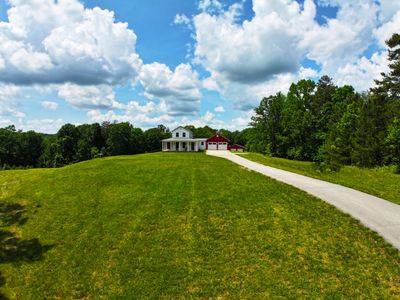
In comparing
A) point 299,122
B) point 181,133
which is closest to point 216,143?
point 181,133

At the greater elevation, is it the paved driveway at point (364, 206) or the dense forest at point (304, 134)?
the dense forest at point (304, 134)

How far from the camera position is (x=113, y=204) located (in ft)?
43.9

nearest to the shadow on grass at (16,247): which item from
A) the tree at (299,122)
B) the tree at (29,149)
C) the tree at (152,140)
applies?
the tree at (299,122)

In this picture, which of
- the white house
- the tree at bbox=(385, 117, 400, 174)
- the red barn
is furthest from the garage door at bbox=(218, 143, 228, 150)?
the tree at bbox=(385, 117, 400, 174)

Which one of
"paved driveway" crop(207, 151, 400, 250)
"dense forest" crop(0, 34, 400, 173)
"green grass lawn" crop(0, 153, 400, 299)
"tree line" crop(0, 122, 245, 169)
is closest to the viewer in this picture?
"green grass lawn" crop(0, 153, 400, 299)

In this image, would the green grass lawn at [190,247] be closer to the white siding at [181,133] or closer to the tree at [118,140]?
the white siding at [181,133]

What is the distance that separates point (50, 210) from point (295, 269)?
1107cm

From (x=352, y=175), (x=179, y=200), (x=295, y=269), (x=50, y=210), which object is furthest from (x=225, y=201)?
(x=352, y=175)

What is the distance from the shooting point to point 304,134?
2013 inches

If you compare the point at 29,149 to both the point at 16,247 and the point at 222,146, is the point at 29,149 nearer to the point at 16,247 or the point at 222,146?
the point at 222,146

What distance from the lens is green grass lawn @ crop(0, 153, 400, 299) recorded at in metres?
7.06

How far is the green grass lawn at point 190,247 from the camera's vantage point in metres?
7.06

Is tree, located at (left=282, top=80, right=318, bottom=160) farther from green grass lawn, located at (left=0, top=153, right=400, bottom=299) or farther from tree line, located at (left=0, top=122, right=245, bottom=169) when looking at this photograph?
tree line, located at (left=0, top=122, right=245, bottom=169)

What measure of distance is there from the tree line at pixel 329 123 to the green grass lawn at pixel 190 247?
24.7 m
